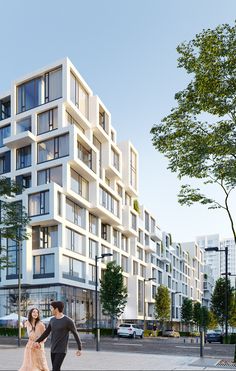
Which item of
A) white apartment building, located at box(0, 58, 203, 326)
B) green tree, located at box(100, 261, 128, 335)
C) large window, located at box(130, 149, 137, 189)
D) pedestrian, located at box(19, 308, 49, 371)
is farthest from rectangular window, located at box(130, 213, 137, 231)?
pedestrian, located at box(19, 308, 49, 371)

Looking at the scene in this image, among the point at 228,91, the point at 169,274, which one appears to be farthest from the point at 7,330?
the point at 169,274

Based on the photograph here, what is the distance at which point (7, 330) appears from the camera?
4997 centimetres

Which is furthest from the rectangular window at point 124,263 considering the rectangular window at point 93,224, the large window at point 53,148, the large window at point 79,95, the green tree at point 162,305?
the large window at point 53,148

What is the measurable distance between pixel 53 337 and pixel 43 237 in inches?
1792

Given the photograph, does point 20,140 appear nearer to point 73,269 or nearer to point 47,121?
point 47,121

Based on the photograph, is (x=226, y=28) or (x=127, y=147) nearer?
(x=226, y=28)

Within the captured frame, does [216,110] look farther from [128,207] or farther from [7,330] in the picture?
[128,207]

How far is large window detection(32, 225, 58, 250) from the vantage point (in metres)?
53.7

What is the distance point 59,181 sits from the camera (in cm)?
5419

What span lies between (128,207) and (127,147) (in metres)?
9.01

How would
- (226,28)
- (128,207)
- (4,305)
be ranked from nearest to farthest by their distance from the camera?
(226,28) < (4,305) < (128,207)

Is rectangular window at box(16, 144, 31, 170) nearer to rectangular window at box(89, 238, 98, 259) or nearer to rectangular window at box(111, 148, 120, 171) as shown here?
rectangular window at box(89, 238, 98, 259)

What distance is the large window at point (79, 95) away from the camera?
5667cm

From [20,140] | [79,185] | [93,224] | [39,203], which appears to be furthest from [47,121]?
[93,224]
